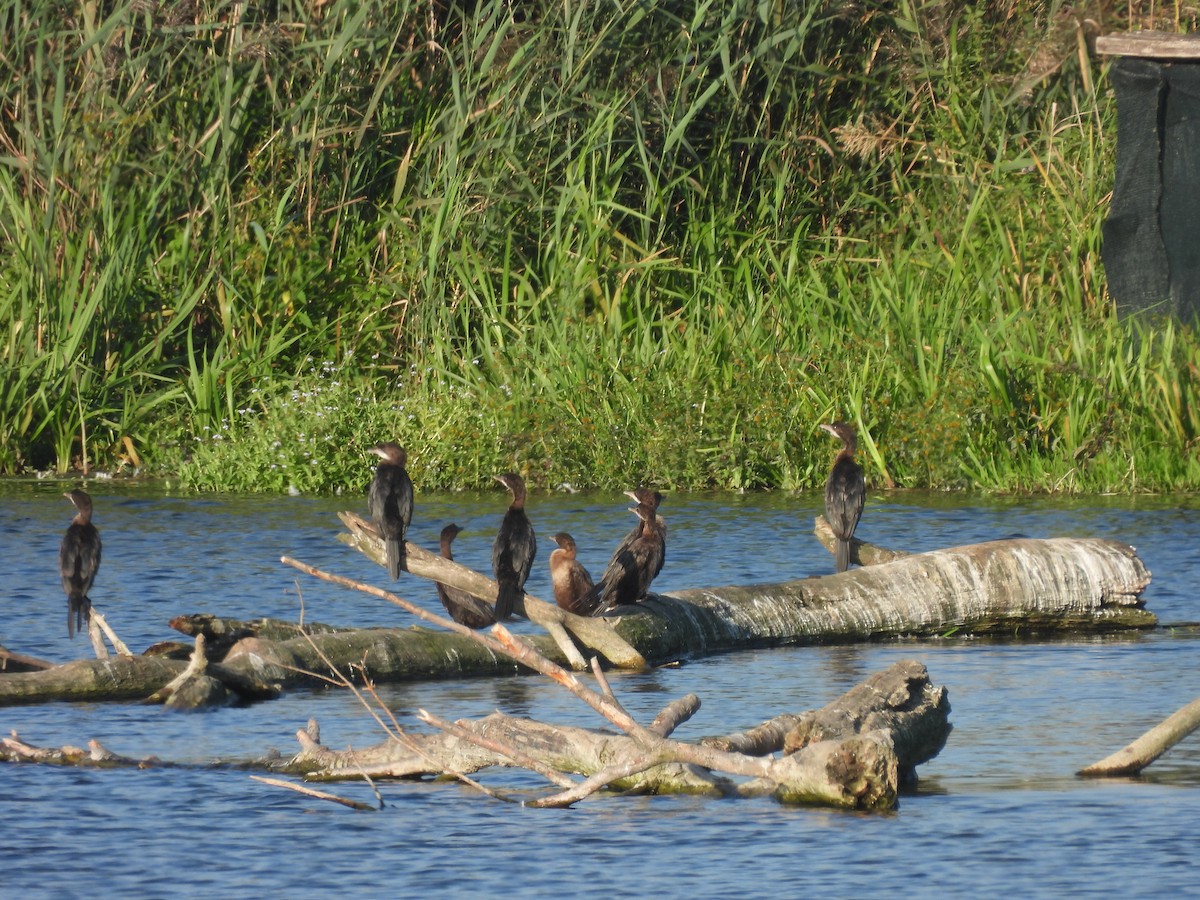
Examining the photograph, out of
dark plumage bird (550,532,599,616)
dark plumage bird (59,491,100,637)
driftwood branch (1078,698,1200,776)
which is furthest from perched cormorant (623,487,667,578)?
driftwood branch (1078,698,1200,776)

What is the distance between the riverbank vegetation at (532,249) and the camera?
14.8 metres

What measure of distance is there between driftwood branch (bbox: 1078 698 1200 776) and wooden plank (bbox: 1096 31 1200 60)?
345 inches

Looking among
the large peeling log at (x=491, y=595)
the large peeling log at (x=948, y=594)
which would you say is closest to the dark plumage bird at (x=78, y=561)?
the large peeling log at (x=491, y=595)

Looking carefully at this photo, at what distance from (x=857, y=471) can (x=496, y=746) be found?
4699 mm

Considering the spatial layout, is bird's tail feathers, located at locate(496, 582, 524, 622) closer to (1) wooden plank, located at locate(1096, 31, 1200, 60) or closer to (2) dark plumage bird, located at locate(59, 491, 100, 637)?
(2) dark plumage bird, located at locate(59, 491, 100, 637)

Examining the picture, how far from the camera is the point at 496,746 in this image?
623 centimetres

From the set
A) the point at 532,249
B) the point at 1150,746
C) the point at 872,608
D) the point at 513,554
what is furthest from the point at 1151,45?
the point at 1150,746

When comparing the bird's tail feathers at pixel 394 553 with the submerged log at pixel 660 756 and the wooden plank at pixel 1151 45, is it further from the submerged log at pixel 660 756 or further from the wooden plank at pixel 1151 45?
the wooden plank at pixel 1151 45

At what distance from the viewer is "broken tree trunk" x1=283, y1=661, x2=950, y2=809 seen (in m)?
6.44

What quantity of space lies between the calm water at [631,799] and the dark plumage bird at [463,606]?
640 millimetres

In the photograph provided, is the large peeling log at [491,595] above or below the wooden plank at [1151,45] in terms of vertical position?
below

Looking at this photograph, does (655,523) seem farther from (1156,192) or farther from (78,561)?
(1156,192)

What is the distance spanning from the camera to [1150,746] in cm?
668

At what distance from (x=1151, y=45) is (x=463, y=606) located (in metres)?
7.43
